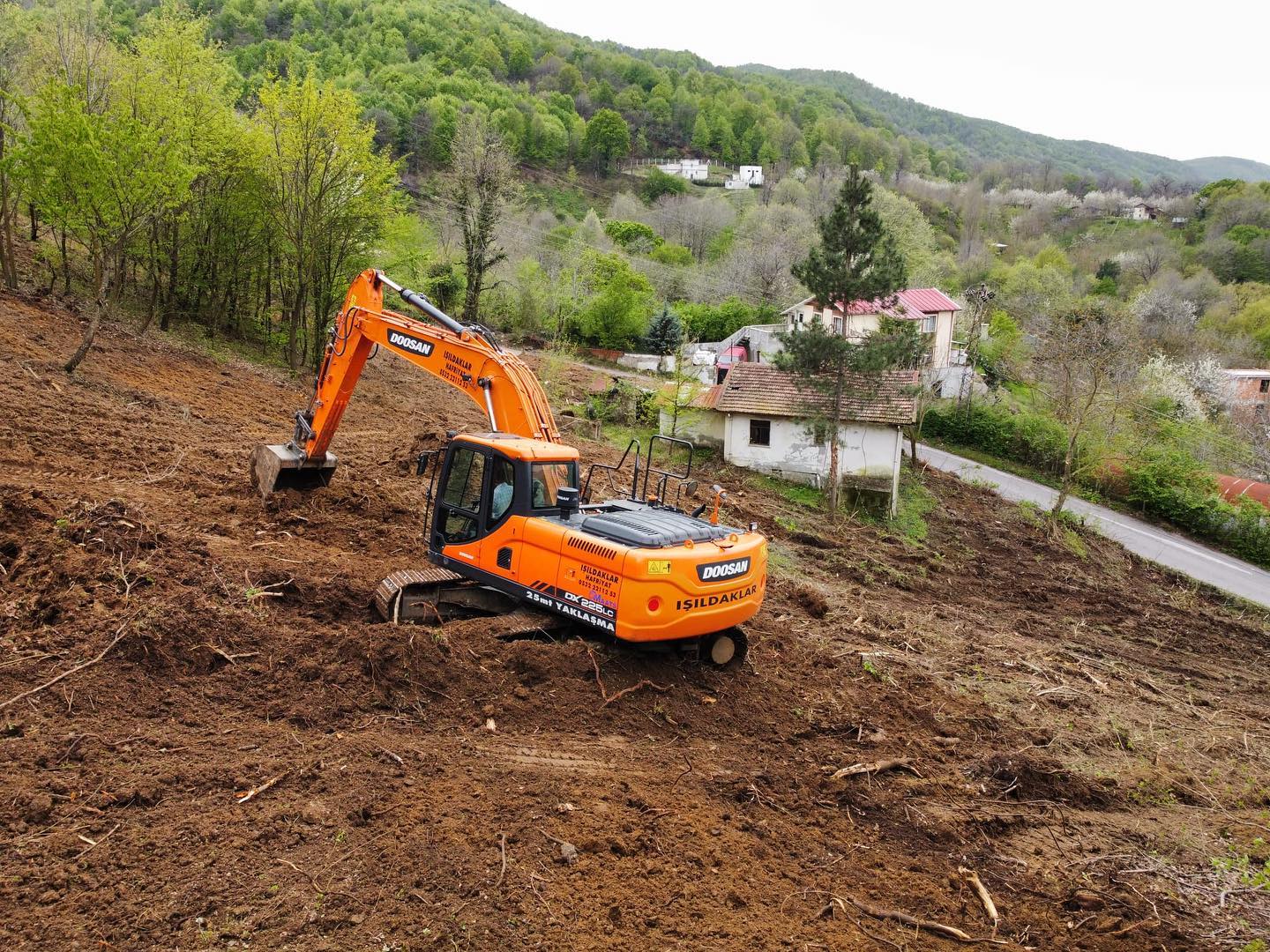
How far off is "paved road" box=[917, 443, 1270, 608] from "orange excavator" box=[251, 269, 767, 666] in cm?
2330

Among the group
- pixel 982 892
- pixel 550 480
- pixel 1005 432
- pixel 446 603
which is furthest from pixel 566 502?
pixel 1005 432

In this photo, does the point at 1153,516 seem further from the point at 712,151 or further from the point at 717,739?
the point at 712,151

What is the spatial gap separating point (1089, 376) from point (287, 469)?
1055 inches

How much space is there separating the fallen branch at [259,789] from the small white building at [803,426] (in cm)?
2149

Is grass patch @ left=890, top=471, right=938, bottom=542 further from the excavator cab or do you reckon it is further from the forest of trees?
the excavator cab

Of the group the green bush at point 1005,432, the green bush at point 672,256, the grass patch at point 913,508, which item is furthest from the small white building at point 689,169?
the grass patch at point 913,508

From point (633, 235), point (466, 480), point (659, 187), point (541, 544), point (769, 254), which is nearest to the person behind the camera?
point (541, 544)

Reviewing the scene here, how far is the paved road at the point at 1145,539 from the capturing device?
26781 mm

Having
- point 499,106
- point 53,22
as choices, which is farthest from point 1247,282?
point 53,22

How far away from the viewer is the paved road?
1054 inches

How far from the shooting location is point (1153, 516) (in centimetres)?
3331

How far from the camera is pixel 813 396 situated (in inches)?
1065

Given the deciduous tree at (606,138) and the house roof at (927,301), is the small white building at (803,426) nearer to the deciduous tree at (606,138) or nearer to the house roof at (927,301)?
the house roof at (927,301)

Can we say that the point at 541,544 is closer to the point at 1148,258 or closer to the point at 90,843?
the point at 90,843
